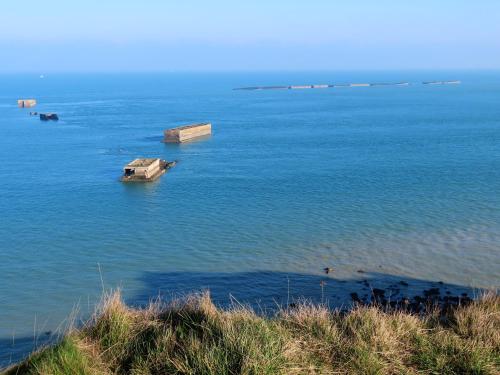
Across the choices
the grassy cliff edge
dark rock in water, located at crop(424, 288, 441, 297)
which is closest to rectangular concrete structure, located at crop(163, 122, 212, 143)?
dark rock in water, located at crop(424, 288, 441, 297)

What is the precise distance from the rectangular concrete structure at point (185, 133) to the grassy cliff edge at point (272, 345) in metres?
54.5

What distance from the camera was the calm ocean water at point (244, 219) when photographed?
71.6 feet

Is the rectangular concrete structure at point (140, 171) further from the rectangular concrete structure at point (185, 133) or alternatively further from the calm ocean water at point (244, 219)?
the rectangular concrete structure at point (185, 133)

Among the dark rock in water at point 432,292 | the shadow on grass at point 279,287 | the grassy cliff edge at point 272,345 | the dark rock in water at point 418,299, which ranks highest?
the grassy cliff edge at point 272,345

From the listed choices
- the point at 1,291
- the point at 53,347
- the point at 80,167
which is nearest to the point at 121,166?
the point at 80,167

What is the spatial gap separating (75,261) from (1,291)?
4044mm

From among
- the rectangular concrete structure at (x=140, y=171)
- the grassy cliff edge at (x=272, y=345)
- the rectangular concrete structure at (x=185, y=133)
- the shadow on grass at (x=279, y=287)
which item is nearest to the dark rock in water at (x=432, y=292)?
the shadow on grass at (x=279, y=287)

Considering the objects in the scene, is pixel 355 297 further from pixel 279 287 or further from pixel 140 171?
pixel 140 171

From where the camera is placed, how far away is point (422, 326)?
1002cm

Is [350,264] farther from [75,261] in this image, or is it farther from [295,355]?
[295,355]

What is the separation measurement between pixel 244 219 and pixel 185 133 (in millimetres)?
35376

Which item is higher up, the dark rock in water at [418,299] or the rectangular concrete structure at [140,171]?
the rectangular concrete structure at [140,171]

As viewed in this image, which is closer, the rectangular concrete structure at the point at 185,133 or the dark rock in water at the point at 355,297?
the dark rock in water at the point at 355,297

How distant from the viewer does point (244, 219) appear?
31.6 meters
